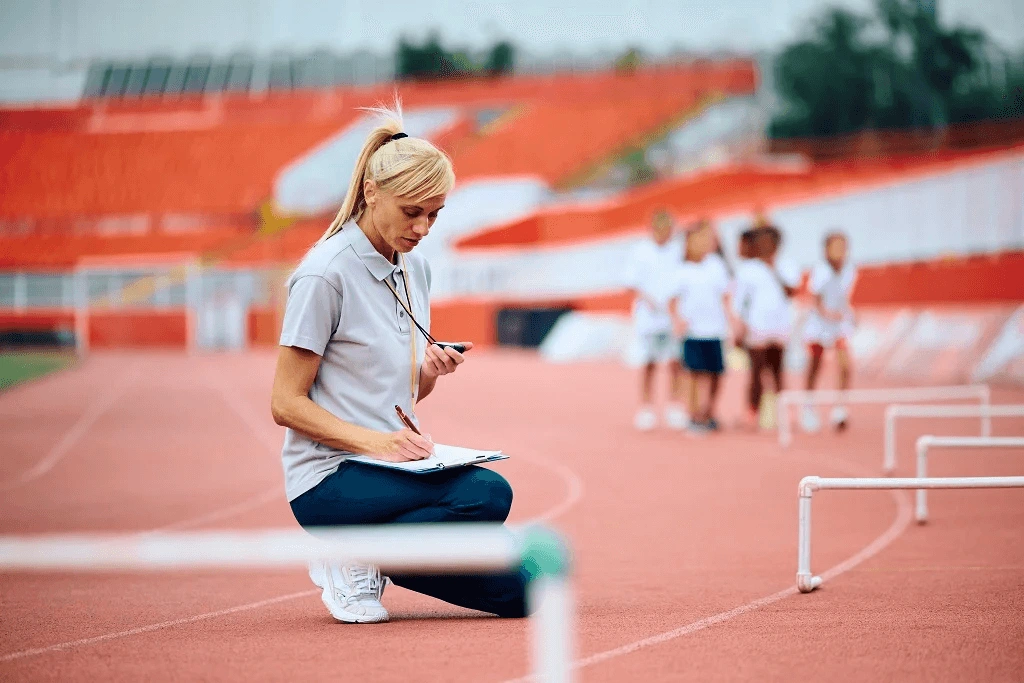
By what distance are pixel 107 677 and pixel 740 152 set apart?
1632 inches

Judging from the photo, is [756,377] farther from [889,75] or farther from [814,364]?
[889,75]

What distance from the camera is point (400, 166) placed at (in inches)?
194

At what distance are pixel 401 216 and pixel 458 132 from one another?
6112cm

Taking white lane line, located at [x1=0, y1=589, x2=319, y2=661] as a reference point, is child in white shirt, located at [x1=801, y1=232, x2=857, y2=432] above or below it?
above

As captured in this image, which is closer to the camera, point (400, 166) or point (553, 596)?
point (553, 596)

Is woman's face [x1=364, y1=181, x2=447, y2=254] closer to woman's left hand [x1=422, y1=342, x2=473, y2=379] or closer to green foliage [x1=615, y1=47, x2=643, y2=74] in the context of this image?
woman's left hand [x1=422, y1=342, x2=473, y2=379]

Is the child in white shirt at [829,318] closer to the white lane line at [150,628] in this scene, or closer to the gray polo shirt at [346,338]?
the white lane line at [150,628]

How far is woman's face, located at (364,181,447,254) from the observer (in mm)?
4969

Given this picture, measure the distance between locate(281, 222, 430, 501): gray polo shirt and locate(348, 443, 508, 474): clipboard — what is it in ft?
0.56

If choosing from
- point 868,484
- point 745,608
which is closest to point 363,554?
point 745,608

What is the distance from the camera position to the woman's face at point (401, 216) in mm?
4969

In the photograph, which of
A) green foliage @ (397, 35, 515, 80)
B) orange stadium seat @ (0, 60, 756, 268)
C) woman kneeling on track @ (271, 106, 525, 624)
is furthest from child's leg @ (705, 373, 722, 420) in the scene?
green foliage @ (397, 35, 515, 80)

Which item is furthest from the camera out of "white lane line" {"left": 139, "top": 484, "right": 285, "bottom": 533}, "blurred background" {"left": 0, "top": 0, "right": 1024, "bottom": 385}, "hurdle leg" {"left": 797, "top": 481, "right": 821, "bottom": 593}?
"blurred background" {"left": 0, "top": 0, "right": 1024, "bottom": 385}

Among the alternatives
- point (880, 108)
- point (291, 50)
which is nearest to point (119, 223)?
point (291, 50)
